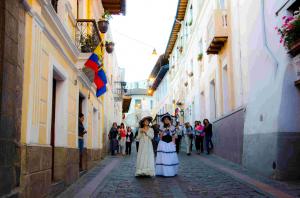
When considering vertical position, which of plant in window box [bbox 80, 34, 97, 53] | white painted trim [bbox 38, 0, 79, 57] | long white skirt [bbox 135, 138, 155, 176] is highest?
plant in window box [bbox 80, 34, 97, 53]

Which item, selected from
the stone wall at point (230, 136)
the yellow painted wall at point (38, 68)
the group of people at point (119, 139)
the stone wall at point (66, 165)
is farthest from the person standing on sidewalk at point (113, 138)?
the yellow painted wall at point (38, 68)

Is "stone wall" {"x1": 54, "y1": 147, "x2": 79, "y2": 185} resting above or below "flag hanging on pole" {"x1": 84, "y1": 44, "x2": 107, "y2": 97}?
below

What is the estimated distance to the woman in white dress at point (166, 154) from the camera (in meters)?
12.4

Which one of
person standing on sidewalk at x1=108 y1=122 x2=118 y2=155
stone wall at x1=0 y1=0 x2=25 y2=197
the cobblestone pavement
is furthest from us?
person standing on sidewalk at x1=108 y1=122 x2=118 y2=155

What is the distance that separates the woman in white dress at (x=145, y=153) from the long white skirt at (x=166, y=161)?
0.93 feet

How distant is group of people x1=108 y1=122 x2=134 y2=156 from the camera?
898 inches

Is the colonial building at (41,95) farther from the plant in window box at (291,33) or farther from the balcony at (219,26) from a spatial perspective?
the balcony at (219,26)

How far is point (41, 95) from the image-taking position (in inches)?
306

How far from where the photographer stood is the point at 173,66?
39.2m

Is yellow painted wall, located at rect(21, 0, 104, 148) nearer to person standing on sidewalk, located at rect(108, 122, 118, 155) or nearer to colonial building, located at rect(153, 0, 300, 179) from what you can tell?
colonial building, located at rect(153, 0, 300, 179)

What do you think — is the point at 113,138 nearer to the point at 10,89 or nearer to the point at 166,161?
the point at 166,161

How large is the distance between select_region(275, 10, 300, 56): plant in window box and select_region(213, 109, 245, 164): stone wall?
454 centimetres

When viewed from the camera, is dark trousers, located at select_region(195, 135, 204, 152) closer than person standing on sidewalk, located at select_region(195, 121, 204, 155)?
No

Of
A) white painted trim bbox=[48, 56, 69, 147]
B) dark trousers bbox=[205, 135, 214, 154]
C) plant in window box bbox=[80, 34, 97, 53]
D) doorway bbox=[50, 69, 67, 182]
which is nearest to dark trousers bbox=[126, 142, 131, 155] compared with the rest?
dark trousers bbox=[205, 135, 214, 154]
